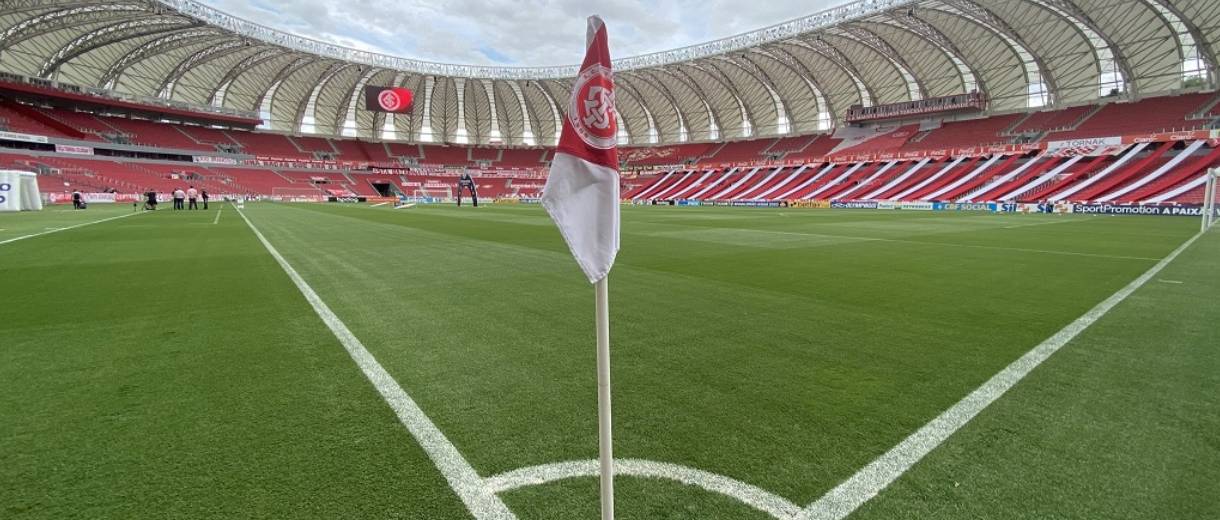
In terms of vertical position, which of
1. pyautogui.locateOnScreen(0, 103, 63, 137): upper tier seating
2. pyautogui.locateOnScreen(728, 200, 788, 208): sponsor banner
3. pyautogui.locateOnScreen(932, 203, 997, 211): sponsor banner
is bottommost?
pyautogui.locateOnScreen(932, 203, 997, 211): sponsor banner

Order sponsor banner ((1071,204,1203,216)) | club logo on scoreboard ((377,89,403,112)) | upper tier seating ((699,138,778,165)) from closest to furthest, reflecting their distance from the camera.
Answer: sponsor banner ((1071,204,1203,216)), club logo on scoreboard ((377,89,403,112)), upper tier seating ((699,138,778,165))

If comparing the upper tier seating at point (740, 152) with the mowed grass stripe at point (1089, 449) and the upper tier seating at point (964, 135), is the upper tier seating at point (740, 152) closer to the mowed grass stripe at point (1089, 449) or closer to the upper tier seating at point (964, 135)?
the upper tier seating at point (964, 135)

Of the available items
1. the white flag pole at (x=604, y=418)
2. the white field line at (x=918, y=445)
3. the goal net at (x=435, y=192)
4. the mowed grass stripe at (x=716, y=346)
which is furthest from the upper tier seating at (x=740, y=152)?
the white flag pole at (x=604, y=418)

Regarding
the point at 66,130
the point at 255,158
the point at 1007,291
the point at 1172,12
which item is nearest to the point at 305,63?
the point at 255,158

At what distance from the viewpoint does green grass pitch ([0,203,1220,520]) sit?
2289mm

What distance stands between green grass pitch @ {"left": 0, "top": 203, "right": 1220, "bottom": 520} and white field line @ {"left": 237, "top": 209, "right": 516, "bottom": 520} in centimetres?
5

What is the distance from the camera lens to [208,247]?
12.3 meters

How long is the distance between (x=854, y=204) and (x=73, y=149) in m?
83.4

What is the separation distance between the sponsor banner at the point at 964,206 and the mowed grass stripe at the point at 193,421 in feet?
157

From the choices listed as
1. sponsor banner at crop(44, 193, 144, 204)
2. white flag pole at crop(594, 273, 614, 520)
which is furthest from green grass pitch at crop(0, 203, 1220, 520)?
sponsor banner at crop(44, 193, 144, 204)

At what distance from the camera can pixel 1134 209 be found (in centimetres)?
3472

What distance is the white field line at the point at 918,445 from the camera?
2.20m

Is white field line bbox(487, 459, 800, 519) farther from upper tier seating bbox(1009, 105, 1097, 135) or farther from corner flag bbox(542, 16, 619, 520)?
upper tier seating bbox(1009, 105, 1097, 135)

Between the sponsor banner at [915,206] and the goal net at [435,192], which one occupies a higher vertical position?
the goal net at [435,192]
